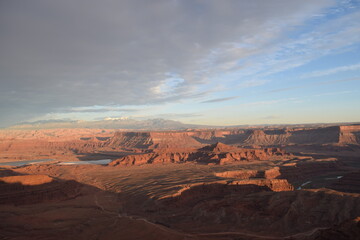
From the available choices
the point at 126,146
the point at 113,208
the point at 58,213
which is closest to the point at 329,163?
the point at 113,208

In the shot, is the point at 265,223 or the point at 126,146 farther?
the point at 126,146

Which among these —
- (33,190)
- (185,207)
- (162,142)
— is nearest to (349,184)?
(185,207)

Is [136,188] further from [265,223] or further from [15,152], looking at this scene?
[15,152]

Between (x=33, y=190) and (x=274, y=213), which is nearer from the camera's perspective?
(x=274, y=213)

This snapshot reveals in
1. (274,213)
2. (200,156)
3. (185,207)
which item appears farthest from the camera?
(200,156)

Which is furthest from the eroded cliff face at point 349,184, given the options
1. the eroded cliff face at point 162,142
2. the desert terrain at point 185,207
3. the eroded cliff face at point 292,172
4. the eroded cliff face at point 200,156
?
the eroded cliff face at point 162,142

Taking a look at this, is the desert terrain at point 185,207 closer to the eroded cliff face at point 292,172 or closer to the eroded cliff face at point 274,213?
the eroded cliff face at point 274,213

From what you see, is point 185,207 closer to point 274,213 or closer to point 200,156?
point 274,213

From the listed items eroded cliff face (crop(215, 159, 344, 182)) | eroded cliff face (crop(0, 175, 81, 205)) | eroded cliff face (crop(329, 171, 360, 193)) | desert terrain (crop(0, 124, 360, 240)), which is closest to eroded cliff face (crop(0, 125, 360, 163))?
eroded cliff face (crop(215, 159, 344, 182))
